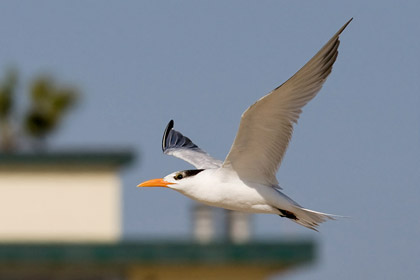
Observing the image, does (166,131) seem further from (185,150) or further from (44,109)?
(44,109)

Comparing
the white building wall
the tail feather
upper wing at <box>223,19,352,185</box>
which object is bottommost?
the tail feather

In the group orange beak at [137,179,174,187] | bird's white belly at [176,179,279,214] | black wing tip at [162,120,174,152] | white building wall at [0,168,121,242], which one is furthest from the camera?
white building wall at [0,168,121,242]

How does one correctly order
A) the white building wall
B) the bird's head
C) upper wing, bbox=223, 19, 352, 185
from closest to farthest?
upper wing, bbox=223, 19, 352, 185 → the bird's head → the white building wall

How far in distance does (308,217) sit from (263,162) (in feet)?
1.85

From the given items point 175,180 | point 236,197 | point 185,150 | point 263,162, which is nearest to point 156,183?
point 175,180

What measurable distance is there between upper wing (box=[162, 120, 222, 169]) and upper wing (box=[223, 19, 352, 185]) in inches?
44.1

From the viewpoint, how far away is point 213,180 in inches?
380

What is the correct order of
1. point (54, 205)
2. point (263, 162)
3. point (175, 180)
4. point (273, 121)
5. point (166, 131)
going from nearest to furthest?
point (273, 121) < point (263, 162) < point (175, 180) < point (166, 131) < point (54, 205)

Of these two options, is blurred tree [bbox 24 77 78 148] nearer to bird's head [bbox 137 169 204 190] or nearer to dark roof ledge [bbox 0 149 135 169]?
dark roof ledge [bbox 0 149 135 169]

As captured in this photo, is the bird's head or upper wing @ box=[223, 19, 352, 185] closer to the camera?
upper wing @ box=[223, 19, 352, 185]

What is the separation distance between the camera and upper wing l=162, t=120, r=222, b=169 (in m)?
11.0

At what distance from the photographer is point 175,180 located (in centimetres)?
989

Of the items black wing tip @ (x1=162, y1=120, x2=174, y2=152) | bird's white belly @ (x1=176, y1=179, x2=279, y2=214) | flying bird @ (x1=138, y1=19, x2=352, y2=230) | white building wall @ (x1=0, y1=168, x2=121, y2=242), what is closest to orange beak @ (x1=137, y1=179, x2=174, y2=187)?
flying bird @ (x1=138, y1=19, x2=352, y2=230)

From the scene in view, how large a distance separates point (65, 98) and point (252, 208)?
2296 cm
